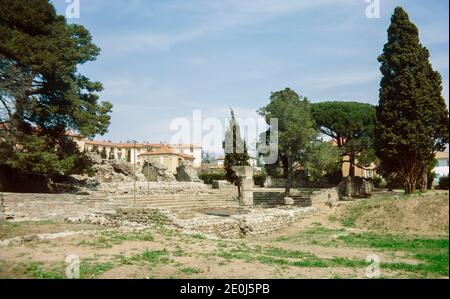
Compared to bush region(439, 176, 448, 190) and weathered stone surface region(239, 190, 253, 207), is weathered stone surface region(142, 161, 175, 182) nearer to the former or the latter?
weathered stone surface region(239, 190, 253, 207)

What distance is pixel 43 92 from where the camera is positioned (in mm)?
23719

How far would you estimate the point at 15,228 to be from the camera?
12016 mm

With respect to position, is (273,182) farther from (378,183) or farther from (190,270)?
(190,270)

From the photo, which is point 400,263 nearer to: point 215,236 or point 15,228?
point 215,236

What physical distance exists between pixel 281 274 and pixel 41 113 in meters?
20.3

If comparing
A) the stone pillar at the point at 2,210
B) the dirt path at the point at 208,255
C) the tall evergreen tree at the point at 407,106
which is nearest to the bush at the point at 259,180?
the tall evergreen tree at the point at 407,106

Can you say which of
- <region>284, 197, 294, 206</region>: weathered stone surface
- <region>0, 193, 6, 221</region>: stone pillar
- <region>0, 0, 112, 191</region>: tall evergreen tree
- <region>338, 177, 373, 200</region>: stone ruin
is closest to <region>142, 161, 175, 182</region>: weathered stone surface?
<region>0, 0, 112, 191</region>: tall evergreen tree

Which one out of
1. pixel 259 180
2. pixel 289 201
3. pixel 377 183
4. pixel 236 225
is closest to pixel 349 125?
pixel 377 183

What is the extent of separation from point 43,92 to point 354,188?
27405mm

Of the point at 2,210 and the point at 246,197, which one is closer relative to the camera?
A: the point at 2,210

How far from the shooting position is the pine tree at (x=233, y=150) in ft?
92.0

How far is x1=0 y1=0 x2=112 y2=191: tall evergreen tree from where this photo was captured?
20.9 meters

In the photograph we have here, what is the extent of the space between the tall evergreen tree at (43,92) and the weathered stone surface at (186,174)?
14.6 m

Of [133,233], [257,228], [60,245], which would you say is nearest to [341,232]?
[257,228]
